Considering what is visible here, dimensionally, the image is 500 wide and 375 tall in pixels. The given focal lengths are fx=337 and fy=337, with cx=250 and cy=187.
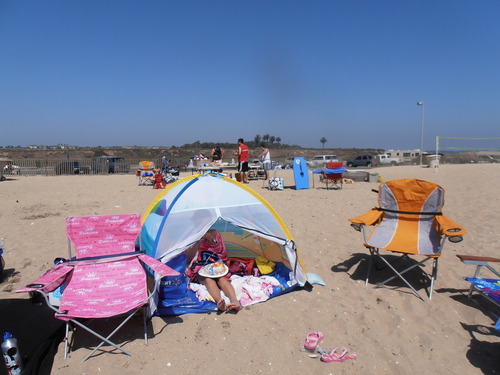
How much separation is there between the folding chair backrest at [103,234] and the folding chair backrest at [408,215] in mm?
2797

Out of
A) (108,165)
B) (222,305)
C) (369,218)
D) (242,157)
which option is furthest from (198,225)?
(108,165)

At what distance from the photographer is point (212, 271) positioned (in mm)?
3783

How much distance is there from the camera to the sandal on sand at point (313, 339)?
9.48 feet

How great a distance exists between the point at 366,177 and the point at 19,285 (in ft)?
43.2

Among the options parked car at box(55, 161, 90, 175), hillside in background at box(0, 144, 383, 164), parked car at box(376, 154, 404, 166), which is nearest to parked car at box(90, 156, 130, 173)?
parked car at box(55, 161, 90, 175)

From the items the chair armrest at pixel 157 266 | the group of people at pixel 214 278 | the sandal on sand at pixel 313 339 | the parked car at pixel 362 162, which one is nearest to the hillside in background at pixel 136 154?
the parked car at pixel 362 162

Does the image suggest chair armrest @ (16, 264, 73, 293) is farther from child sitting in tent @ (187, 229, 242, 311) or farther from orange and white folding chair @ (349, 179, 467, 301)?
orange and white folding chair @ (349, 179, 467, 301)

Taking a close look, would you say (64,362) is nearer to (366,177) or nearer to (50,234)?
(50,234)

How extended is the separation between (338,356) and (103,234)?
2.59 metres

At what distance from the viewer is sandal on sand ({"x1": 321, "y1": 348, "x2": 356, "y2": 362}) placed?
2.75m

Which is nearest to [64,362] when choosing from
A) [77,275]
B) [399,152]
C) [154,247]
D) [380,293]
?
[77,275]

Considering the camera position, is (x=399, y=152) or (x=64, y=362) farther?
(x=399, y=152)

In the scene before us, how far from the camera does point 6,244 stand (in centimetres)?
554

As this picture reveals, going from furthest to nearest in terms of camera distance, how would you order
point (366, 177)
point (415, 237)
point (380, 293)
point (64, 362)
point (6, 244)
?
point (366, 177) → point (6, 244) → point (415, 237) → point (380, 293) → point (64, 362)
